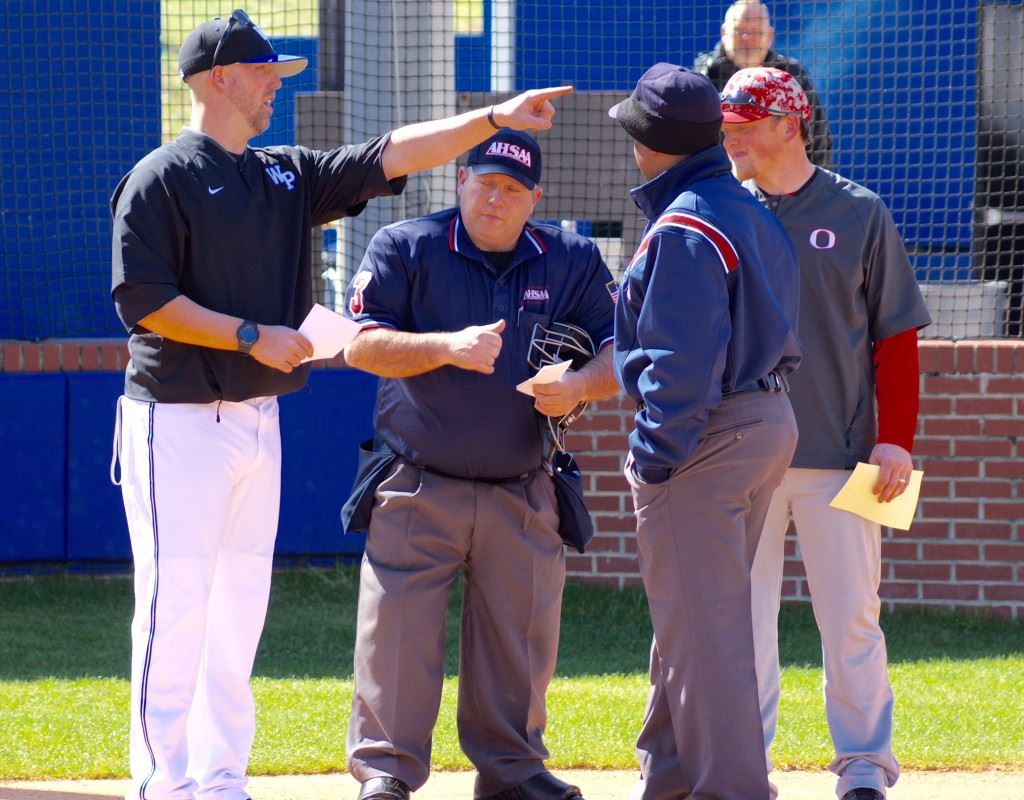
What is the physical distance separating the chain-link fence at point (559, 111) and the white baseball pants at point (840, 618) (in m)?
3.51

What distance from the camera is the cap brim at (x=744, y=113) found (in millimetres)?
4176

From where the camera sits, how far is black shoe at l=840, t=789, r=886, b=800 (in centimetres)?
405

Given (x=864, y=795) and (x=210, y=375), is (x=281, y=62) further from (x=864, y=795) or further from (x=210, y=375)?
(x=864, y=795)

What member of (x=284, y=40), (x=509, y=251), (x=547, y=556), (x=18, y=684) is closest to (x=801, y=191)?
(x=509, y=251)

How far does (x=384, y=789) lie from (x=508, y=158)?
1.82 metres

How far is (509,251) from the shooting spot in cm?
437

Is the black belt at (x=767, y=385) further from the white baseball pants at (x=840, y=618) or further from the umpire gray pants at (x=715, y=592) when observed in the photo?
the white baseball pants at (x=840, y=618)

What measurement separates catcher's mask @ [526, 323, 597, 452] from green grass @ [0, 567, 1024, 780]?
1.28m

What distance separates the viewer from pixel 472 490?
14.1 ft

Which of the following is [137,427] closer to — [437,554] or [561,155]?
[437,554]

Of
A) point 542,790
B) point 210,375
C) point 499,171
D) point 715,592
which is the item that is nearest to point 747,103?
point 499,171

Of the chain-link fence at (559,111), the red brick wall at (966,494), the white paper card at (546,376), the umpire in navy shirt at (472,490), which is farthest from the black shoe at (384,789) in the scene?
the chain-link fence at (559,111)

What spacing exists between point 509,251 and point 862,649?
1.53 meters

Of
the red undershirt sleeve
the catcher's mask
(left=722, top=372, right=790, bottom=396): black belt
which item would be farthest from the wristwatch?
the red undershirt sleeve
